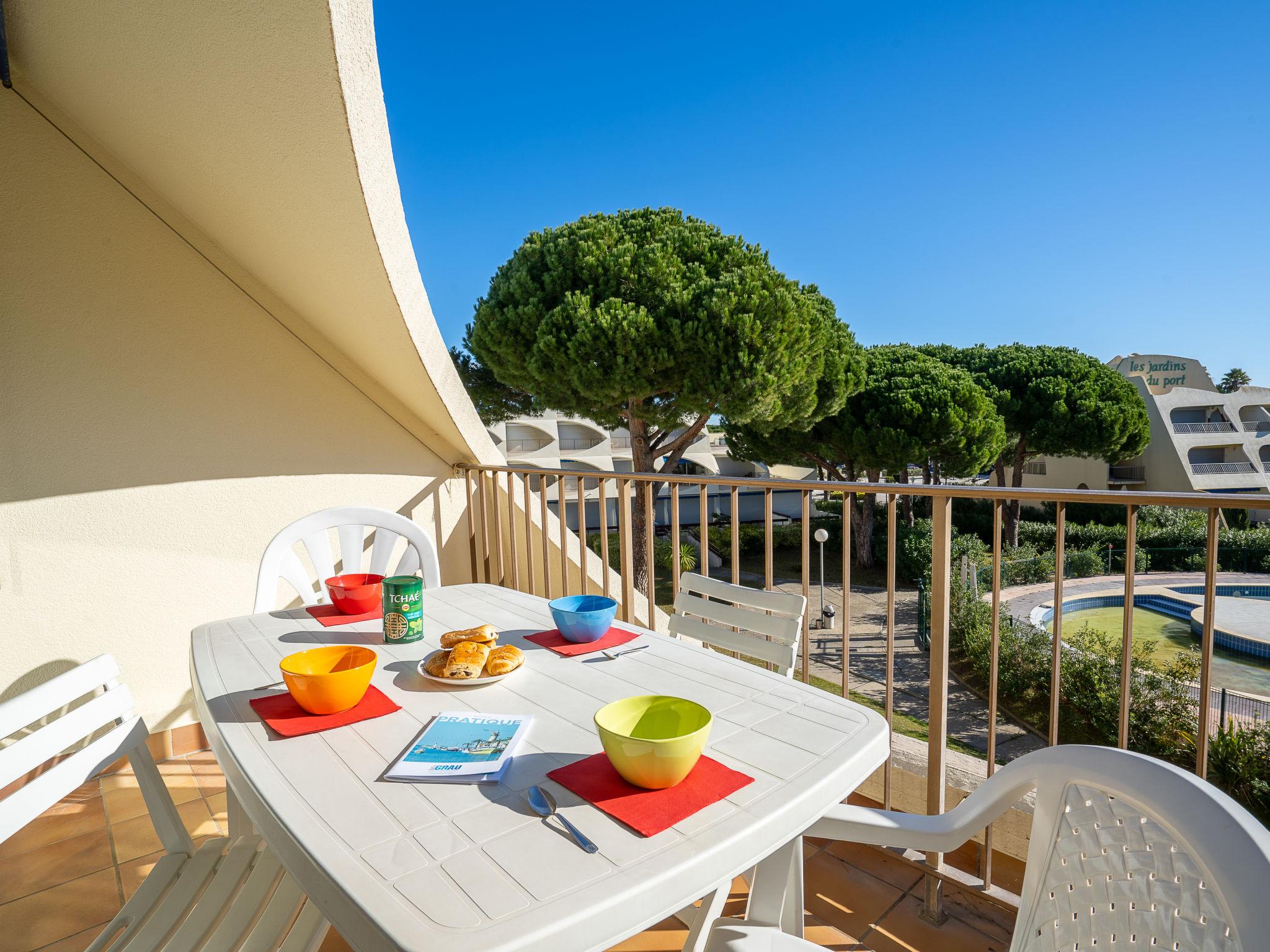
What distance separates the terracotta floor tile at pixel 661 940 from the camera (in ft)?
5.35

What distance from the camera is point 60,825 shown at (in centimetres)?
234

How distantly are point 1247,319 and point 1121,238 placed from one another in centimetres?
1674

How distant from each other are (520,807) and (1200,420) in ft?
132

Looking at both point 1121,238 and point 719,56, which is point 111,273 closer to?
point 719,56

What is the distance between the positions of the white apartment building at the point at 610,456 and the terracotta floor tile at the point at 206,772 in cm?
1942

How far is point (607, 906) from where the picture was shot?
60cm

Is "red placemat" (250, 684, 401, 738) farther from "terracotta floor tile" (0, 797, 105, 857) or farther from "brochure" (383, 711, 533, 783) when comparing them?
"terracotta floor tile" (0, 797, 105, 857)

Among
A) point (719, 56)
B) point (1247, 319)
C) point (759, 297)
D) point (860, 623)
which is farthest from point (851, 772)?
point (1247, 319)

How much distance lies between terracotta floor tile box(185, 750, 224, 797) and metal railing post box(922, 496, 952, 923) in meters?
2.45

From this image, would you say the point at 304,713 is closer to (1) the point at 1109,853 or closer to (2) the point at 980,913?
(1) the point at 1109,853

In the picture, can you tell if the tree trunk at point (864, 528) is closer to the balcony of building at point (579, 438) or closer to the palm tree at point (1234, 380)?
the balcony of building at point (579, 438)

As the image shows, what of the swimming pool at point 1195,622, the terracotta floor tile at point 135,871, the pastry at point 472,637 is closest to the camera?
the pastry at point 472,637

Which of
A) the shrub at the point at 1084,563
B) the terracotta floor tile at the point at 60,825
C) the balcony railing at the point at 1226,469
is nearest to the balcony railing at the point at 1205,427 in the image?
the balcony railing at the point at 1226,469

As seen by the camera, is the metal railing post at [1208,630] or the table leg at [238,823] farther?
the table leg at [238,823]
